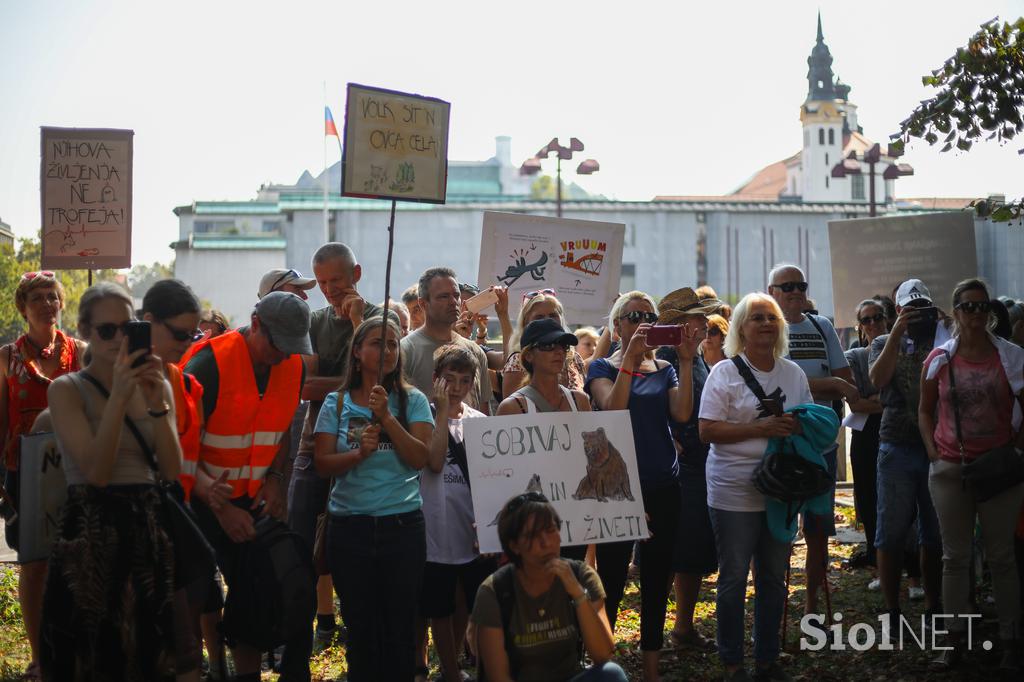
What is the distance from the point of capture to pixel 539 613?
4.49 m

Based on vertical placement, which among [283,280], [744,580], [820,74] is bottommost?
[744,580]

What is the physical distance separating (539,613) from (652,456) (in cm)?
160

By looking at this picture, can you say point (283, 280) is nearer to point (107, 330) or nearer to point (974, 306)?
point (107, 330)

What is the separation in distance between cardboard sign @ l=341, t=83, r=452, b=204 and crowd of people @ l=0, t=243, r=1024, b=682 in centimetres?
70

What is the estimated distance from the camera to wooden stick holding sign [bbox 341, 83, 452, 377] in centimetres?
563

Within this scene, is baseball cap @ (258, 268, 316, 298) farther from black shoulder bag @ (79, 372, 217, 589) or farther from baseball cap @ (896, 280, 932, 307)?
baseball cap @ (896, 280, 932, 307)

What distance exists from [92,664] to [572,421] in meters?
2.49

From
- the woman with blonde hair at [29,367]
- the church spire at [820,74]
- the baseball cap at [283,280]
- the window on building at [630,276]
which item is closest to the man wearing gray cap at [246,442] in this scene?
the baseball cap at [283,280]

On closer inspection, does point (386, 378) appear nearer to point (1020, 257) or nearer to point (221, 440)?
point (221, 440)

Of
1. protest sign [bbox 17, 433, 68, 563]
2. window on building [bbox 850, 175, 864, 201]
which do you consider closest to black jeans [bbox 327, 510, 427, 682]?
protest sign [bbox 17, 433, 68, 563]

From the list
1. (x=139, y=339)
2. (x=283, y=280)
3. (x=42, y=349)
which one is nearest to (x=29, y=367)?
(x=42, y=349)

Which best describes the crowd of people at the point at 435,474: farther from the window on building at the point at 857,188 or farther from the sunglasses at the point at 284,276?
the window on building at the point at 857,188

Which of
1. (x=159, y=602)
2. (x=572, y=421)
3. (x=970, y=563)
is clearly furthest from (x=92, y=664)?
(x=970, y=563)

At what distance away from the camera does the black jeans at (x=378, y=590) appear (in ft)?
16.2
